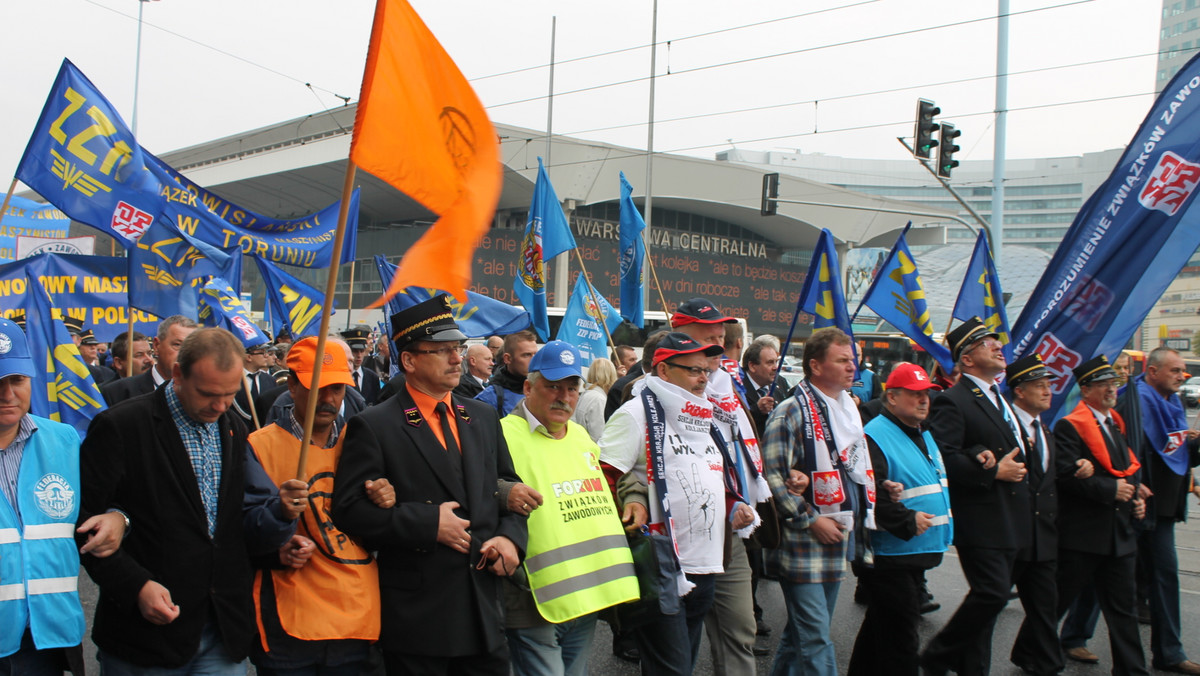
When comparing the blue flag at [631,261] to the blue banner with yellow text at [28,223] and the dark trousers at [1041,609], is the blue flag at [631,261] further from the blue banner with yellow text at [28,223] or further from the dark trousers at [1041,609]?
the blue banner with yellow text at [28,223]

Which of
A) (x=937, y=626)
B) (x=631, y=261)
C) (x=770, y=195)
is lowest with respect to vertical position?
→ (x=937, y=626)

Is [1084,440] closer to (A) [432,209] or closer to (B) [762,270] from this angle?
Answer: (A) [432,209]

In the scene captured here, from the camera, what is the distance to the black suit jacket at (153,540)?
306 cm

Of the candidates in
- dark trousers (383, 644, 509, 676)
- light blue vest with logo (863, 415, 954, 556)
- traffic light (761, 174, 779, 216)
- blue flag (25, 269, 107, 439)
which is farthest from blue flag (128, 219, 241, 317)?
traffic light (761, 174, 779, 216)

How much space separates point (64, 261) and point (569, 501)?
6968 millimetres

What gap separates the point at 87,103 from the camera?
6.33m

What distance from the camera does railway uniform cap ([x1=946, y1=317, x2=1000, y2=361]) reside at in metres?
5.42

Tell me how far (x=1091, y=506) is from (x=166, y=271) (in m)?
7.10

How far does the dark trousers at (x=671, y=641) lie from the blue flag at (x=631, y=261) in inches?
254

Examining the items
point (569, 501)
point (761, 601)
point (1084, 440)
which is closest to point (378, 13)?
point (569, 501)

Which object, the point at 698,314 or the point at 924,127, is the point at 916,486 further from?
the point at 924,127

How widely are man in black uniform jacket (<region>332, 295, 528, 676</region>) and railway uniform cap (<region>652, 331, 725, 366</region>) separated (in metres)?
1.16

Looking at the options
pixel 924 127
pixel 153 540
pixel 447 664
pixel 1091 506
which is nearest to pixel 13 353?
pixel 153 540

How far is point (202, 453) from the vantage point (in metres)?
3.27
